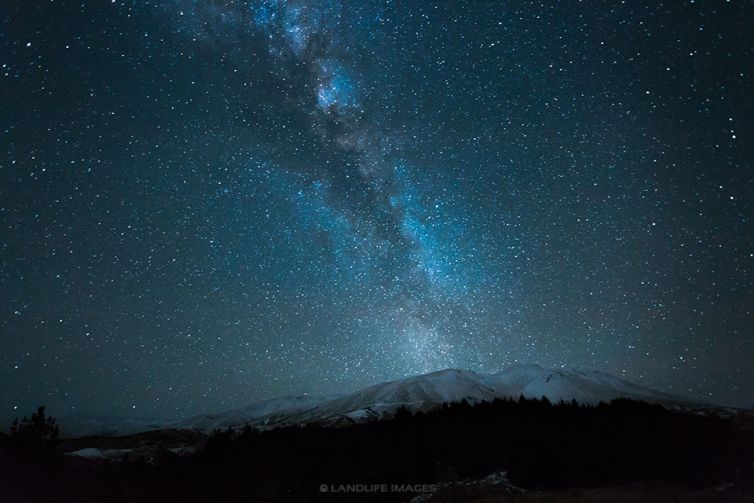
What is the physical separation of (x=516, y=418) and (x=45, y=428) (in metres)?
36.6

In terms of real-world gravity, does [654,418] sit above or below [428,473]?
above

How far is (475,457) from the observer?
26031mm

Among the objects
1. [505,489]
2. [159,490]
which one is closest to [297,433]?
[159,490]

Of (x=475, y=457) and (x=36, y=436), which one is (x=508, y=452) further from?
(x=36, y=436)

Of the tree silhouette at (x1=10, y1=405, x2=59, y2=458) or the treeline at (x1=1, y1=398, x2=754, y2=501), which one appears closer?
the treeline at (x1=1, y1=398, x2=754, y2=501)

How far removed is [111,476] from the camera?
31.4 m

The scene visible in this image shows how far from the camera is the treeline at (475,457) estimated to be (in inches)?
895

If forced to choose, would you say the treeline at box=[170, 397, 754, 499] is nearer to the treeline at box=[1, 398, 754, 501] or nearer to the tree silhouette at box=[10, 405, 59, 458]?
the treeline at box=[1, 398, 754, 501]

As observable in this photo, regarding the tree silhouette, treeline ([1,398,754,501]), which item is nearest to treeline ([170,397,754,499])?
treeline ([1,398,754,501])

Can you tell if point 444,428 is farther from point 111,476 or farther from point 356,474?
point 111,476

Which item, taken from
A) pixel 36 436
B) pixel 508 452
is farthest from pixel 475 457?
pixel 36 436

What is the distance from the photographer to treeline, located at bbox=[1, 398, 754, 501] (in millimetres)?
22734

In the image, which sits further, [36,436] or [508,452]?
[36,436]

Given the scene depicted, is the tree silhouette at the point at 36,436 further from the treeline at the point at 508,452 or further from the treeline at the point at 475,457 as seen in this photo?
the treeline at the point at 508,452
